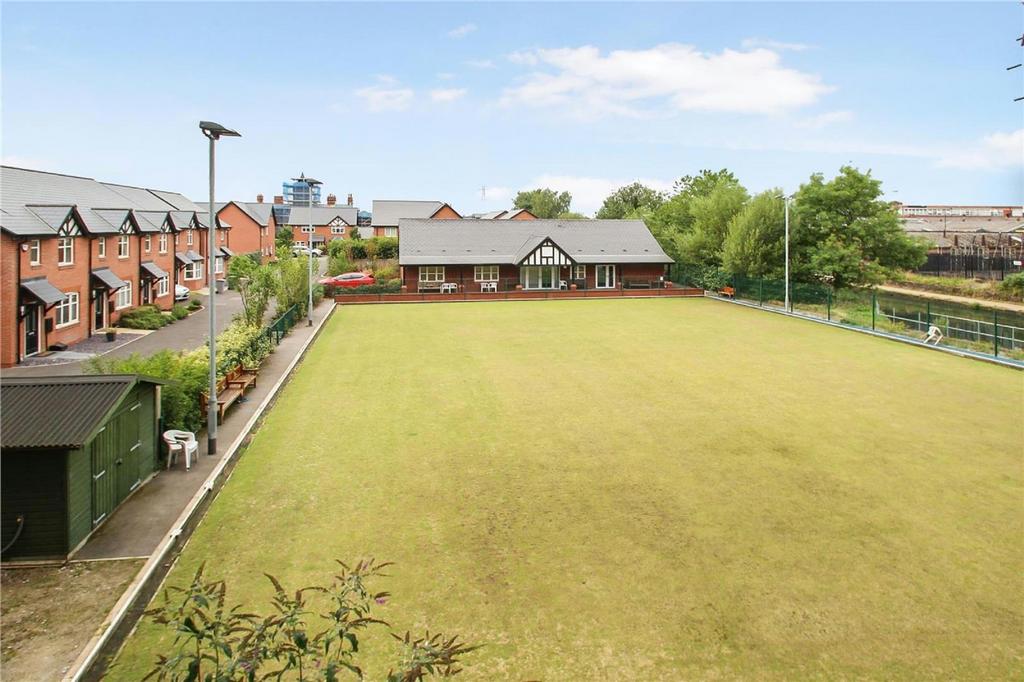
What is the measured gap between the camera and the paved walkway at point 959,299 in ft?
156

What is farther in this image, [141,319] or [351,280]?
[351,280]

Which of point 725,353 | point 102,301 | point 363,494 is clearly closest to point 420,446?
point 363,494

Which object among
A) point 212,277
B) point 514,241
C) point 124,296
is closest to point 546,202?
point 514,241

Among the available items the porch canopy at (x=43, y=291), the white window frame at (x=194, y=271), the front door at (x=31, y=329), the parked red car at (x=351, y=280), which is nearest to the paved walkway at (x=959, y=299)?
the parked red car at (x=351, y=280)

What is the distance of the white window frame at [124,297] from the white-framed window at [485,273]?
75.2ft

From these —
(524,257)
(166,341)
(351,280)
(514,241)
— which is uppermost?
(514,241)

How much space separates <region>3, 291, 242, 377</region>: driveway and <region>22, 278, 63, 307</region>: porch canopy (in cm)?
243

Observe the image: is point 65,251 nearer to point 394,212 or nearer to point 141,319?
point 141,319

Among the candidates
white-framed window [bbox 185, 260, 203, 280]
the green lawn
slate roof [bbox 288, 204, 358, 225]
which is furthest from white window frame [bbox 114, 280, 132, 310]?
slate roof [bbox 288, 204, 358, 225]

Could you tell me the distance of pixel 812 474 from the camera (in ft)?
42.8

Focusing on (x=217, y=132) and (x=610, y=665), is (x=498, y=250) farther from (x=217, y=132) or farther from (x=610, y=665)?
(x=610, y=665)

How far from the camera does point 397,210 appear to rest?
286 feet

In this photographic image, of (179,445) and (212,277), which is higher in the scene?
(212,277)

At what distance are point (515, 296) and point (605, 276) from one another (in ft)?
29.7
